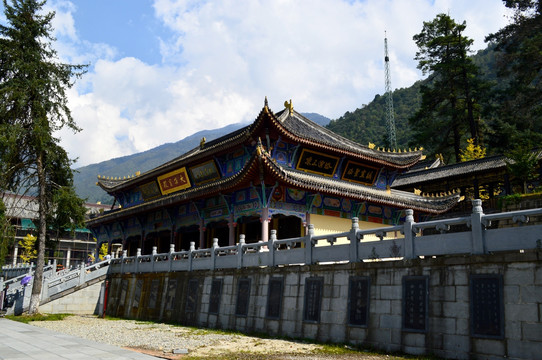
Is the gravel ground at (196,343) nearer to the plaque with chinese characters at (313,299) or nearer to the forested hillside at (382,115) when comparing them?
the plaque with chinese characters at (313,299)

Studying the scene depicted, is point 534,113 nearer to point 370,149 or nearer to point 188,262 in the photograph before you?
point 370,149

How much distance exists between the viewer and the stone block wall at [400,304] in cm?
913

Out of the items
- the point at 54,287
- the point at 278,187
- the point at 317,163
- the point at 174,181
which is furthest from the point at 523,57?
the point at 54,287

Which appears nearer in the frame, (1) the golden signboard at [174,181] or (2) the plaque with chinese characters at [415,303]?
(2) the plaque with chinese characters at [415,303]

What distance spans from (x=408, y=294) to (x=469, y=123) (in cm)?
3772

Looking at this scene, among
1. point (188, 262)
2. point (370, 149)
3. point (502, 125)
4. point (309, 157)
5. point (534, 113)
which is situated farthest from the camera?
point (502, 125)

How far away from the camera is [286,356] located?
1053cm

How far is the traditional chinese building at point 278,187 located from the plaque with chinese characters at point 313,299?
601 centimetres

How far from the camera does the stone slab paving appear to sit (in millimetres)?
10216

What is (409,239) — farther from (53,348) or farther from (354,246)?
(53,348)

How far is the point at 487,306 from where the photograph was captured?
953 cm

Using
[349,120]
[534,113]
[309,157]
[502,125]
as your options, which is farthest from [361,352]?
[349,120]

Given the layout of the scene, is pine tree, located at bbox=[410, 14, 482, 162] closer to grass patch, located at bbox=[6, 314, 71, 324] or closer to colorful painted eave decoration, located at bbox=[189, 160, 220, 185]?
colorful painted eave decoration, located at bbox=[189, 160, 220, 185]

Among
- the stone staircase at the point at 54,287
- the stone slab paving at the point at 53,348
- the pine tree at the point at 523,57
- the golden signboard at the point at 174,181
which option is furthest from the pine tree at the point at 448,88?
the stone slab paving at the point at 53,348
